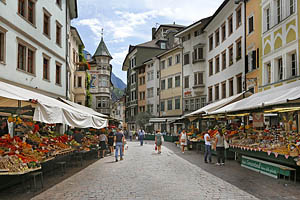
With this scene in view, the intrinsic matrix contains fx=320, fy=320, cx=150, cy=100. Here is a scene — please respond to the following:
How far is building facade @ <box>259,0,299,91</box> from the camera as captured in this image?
642 inches

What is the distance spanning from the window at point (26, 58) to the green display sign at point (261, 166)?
42.3 feet

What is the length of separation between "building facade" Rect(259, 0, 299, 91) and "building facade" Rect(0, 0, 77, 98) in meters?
14.1

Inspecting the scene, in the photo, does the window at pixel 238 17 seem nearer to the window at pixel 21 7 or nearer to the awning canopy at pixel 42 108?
the window at pixel 21 7

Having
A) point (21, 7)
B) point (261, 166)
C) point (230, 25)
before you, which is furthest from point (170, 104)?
point (261, 166)

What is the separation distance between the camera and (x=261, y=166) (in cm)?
1268

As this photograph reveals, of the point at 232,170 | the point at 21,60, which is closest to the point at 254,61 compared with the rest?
the point at 232,170

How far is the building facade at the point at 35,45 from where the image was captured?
52.6ft

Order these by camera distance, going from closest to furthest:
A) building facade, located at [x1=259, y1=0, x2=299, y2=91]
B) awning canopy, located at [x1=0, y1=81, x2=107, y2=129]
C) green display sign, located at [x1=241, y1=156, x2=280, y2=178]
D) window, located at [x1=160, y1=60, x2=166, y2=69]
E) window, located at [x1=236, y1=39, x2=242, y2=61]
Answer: awning canopy, located at [x1=0, y1=81, x2=107, y2=129]
green display sign, located at [x1=241, y1=156, x2=280, y2=178]
building facade, located at [x1=259, y1=0, x2=299, y2=91]
window, located at [x1=236, y1=39, x2=242, y2=61]
window, located at [x1=160, y1=60, x2=166, y2=69]

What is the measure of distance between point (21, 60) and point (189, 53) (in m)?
29.1

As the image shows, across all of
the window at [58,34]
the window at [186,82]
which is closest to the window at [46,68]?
the window at [58,34]

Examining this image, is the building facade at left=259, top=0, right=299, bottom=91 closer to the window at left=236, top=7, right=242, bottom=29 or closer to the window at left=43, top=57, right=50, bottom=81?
the window at left=236, top=7, right=242, bottom=29

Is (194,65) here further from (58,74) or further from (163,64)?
(58,74)

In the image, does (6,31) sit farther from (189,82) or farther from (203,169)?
(189,82)

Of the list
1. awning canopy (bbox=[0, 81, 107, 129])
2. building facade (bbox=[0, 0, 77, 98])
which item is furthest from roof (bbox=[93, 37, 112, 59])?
awning canopy (bbox=[0, 81, 107, 129])
